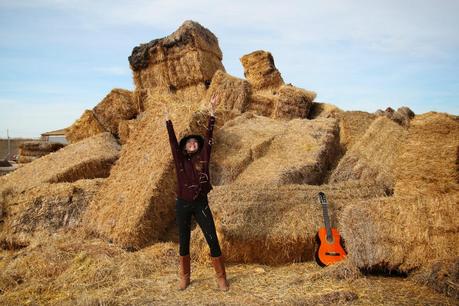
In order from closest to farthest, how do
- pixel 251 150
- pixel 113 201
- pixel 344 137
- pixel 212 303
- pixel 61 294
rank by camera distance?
pixel 212 303
pixel 61 294
pixel 113 201
pixel 251 150
pixel 344 137

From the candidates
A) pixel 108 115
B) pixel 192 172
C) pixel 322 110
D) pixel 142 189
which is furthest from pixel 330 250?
pixel 108 115

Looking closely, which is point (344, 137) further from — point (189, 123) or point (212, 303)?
point (212, 303)

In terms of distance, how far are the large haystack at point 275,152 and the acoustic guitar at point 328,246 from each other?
151 cm

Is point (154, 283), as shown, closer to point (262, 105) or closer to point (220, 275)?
point (220, 275)

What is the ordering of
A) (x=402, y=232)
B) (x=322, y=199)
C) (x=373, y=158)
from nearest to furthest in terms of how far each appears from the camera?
(x=402, y=232)
(x=322, y=199)
(x=373, y=158)

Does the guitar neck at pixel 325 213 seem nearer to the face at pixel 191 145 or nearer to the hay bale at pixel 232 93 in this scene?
the face at pixel 191 145

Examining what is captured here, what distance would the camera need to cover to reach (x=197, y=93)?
1332cm

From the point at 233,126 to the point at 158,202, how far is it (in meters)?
3.04

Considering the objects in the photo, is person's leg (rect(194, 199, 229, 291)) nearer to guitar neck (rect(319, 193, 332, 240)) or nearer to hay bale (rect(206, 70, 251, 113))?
guitar neck (rect(319, 193, 332, 240))

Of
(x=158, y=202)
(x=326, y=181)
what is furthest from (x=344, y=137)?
(x=158, y=202)

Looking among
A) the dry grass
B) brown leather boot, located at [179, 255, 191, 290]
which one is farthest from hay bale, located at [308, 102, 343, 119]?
brown leather boot, located at [179, 255, 191, 290]

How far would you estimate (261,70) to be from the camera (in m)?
16.1

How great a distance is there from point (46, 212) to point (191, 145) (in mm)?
4060

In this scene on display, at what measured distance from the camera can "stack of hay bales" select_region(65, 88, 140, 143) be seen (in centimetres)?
1165
